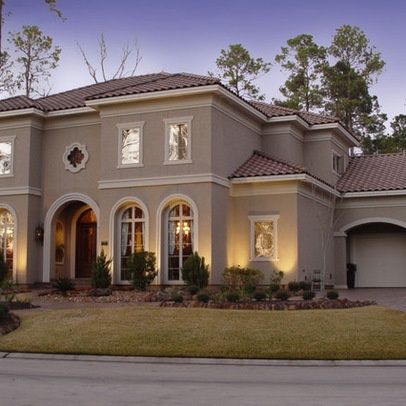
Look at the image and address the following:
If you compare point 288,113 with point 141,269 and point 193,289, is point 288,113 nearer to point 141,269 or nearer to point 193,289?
point 141,269

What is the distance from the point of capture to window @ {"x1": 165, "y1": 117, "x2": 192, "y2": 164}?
2447 cm

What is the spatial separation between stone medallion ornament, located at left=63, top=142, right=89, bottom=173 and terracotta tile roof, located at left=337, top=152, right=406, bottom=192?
34.3 feet

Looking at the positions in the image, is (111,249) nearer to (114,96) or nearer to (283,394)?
(114,96)

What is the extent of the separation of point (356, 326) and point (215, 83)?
11.4 meters

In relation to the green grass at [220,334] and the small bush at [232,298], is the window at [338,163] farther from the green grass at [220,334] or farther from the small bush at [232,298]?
the green grass at [220,334]

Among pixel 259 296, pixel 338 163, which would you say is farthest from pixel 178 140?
pixel 338 163

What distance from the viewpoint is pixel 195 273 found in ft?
75.0

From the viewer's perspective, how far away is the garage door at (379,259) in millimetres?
29531

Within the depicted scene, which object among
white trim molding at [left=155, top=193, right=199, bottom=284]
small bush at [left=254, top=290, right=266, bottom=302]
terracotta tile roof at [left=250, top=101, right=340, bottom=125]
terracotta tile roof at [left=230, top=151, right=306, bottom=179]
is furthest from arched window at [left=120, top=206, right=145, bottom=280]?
small bush at [left=254, top=290, right=266, bottom=302]

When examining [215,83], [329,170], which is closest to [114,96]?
[215,83]

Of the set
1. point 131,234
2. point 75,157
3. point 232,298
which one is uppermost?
point 75,157

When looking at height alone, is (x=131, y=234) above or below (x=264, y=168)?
below

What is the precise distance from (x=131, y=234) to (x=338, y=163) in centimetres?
1102

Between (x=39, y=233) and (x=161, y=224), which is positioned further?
(x=39, y=233)
